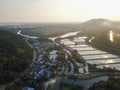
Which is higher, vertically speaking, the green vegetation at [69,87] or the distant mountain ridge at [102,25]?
the distant mountain ridge at [102,25]

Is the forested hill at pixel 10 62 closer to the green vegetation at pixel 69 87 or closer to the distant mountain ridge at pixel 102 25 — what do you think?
the green vegetation at pixel 69 87

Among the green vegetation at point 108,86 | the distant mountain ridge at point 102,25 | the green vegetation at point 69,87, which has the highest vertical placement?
the distant mountain ridge at point 102,25

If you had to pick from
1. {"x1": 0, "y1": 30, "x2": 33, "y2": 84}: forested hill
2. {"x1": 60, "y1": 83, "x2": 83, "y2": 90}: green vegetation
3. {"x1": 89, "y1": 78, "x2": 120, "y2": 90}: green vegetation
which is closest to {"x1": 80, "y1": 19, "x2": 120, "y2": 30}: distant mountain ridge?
{"x1": 0, "y1": 30, "x2": 33, "y2": 84}: forested hill

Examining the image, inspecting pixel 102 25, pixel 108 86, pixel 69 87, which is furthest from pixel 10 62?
pixel 102 25

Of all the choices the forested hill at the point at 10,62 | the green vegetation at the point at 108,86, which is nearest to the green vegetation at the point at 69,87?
the green vegetation at the point at 108,86

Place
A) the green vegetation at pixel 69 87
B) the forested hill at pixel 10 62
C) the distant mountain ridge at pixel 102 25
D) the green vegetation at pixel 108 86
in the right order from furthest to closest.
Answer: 1. the distant mountain ridge at pixel 102 25
2. the forested hill at pixel 10 62
3. the green vegetation at pixel 69 87
4. the green vegetation at pixel 108 86

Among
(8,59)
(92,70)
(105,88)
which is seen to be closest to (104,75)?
(92,70)

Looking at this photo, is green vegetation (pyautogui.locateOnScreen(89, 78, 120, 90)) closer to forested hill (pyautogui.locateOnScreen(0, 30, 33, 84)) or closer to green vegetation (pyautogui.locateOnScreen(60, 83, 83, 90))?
green vegetation (pyautogui.locateOnScreen(60, 83, 83, 90))

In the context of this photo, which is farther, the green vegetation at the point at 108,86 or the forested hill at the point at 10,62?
the forested hill at the point at 10,62

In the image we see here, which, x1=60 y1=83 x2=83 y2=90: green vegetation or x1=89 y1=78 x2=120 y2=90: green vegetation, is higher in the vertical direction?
x1=89 y1=78 x2=120 y2=90: green vegetation

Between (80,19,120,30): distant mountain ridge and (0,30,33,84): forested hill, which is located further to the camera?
(80,19,120,30): distant mountain ridge

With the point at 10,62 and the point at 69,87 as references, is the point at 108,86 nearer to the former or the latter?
the point at 69,87
